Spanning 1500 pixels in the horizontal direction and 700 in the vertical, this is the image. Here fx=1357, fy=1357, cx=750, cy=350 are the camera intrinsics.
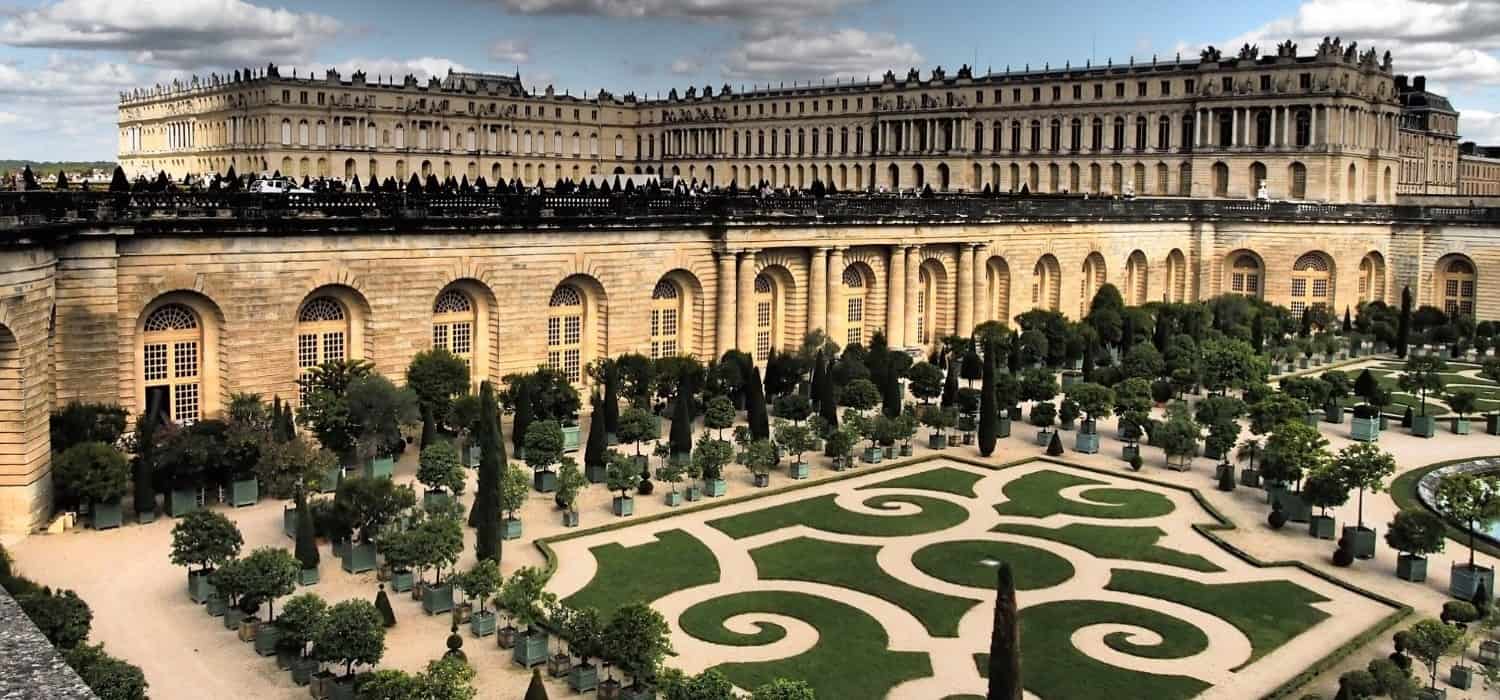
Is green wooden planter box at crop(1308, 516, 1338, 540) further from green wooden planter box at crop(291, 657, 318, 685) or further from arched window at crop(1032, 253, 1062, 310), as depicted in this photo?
arched window at crop(1032, 253, 1062, 310)

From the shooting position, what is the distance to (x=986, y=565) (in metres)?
29.9

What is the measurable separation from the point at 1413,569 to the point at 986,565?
9041 mm

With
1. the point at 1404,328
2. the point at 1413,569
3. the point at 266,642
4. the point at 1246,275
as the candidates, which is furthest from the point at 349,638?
the point at 1246,275

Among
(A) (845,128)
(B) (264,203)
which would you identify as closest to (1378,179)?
(A) (845,128)

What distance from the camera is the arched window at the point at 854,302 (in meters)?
57.2

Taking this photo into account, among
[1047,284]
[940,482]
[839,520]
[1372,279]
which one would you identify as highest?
[1372,279]

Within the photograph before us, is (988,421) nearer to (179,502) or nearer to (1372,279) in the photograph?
(179,502)

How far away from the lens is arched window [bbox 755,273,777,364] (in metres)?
53.9

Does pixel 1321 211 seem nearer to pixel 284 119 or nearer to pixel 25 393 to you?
pixel 25 393

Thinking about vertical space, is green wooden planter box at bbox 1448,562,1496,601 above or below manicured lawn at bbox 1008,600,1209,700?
above

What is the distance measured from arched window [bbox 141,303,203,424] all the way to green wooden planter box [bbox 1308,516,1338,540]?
29.6 metres

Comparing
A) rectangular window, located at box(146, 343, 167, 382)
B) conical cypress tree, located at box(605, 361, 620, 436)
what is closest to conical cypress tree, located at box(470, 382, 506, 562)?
conical cypress tree, located at box(605, 361, 620, 436)

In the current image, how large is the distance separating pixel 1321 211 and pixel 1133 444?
39454 mm

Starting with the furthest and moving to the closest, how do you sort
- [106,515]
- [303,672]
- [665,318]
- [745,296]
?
[745,296] → [665,318] → [106,515] → [303,672]
